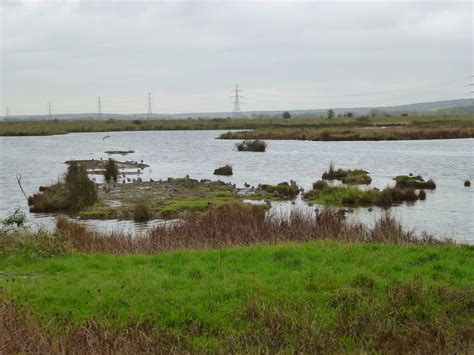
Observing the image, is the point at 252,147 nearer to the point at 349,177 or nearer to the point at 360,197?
the point at 349,177

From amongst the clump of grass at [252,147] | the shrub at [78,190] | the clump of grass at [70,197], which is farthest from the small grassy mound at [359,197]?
the clump of grass at [252,147]

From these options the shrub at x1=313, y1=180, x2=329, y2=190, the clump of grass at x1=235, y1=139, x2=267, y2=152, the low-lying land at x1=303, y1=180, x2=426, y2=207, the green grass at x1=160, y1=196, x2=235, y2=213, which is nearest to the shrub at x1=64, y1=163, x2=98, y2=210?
the green grass at x1=160, y1=196, x2=235, y2=213

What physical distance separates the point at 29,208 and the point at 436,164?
3480 centimetres

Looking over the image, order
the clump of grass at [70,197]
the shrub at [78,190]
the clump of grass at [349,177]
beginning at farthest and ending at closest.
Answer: the clump of grass at [349,177]
the shrub at [78,190]
the clump of grass at [70,197]

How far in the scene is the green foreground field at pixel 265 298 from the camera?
868 centimetres

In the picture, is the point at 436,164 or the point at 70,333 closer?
the point at 70,333

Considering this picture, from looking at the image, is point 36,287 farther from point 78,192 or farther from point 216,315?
point 78,192

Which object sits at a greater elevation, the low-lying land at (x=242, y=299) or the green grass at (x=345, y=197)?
the low-lying land at (x=242, y=299)

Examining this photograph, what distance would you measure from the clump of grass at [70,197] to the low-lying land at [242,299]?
15.7m

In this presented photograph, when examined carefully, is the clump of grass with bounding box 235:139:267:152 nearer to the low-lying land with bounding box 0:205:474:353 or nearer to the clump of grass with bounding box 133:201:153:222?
the clump of grass with bounding box 133:201:153:222

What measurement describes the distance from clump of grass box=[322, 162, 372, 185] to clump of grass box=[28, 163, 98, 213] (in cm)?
1698

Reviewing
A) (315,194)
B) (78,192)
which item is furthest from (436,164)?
(78,192)

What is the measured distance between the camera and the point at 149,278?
10.6 metres

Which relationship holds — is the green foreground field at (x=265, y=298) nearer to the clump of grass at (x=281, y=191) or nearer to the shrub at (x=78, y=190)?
the shrub at (x=78, y=190)
